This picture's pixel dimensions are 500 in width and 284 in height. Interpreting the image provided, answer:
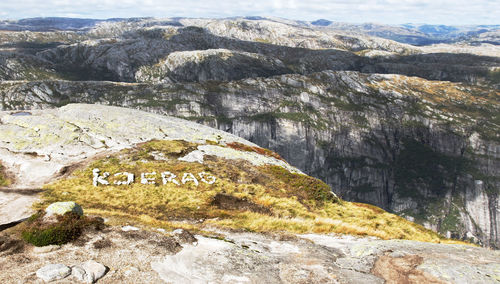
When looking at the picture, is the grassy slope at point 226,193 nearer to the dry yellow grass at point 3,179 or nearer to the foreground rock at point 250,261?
the foreground rock at point 250,261

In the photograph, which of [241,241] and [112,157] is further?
[112,157]

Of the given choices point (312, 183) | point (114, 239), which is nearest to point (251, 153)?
point (312, 183)

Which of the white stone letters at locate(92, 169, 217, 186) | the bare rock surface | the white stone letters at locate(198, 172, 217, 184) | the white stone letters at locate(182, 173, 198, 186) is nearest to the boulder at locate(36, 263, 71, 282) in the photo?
the bare rock surface

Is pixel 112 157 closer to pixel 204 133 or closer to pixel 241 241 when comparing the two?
pixel 204 133

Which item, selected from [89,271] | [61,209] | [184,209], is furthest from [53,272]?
[184,209]

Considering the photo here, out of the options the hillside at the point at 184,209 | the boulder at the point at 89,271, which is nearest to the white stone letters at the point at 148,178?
the hillside at the point at 184,209

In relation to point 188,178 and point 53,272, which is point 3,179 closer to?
point 188,178
